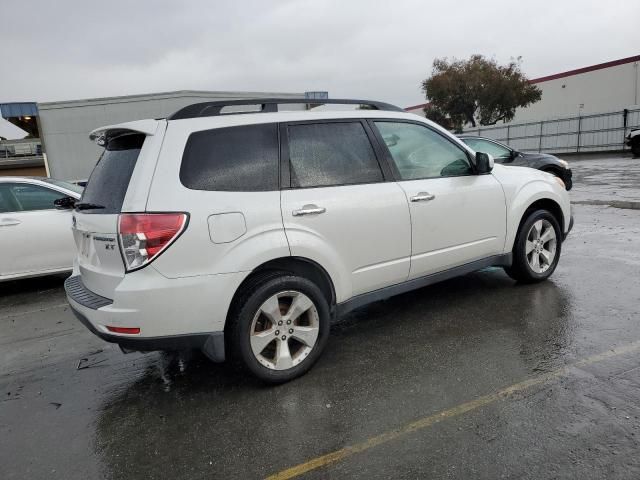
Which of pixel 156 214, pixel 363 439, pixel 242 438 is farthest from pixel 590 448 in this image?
pixel 156 214

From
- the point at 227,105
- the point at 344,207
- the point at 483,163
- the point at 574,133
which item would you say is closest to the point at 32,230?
the point at 227,105

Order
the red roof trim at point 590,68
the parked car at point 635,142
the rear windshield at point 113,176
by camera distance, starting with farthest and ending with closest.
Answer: the red roof trim at point 590,68, the parked car at point 635,142, the rear windshield at point 113,176

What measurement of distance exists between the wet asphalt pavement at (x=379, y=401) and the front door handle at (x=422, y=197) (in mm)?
1116

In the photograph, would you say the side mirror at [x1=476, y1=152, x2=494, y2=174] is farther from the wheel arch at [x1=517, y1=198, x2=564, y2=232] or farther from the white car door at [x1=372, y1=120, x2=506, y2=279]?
the wheel arch at [x1=517, y1=198, x2=564, y2=232]

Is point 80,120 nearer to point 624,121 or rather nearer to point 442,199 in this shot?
point 442,199

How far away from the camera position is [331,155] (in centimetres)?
360

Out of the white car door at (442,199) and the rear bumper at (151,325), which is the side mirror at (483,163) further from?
the rear bumper at (151,325)

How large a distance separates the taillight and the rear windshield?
0.70 feet

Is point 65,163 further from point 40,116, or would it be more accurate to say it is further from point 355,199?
point 355,199

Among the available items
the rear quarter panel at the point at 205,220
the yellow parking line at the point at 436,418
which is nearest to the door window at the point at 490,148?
the yellow parking line at the point at 436,418

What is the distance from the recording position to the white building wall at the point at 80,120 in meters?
Answer: 22.2

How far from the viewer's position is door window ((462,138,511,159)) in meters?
10.5

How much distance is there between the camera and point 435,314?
175 inches

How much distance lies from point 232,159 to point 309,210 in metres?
A: 0.62
